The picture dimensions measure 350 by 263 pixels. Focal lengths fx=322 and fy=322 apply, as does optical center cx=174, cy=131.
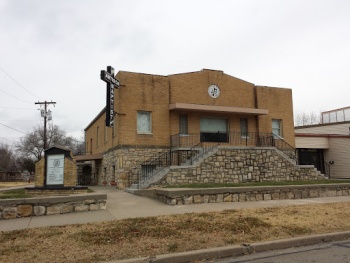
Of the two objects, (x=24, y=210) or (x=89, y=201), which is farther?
(x=89, y=201)

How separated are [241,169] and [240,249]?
1265 centimetres

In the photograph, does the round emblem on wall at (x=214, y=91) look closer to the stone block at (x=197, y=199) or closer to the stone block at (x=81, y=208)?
the stone block at (x=197, y=199)

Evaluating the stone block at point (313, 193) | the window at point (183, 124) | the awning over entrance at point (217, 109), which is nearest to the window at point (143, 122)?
the awning over entrance at point (217, 109)

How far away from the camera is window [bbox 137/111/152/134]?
1978cm

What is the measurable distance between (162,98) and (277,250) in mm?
14796

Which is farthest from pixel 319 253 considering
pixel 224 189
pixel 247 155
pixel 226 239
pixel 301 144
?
pixel 301 144

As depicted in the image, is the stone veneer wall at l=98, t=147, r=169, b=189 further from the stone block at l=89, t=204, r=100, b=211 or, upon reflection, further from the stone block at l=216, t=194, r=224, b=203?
the stone block at l=89, t=204, r=100, b=211

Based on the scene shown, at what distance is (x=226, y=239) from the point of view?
6738 millimetres

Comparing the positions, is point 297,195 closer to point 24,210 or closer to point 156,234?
point 156,234

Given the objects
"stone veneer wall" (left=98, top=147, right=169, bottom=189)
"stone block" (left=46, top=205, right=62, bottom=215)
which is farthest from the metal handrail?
"stone block" (left=46, top=205, right=62, bottom=215)

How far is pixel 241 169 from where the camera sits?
18.6 meters

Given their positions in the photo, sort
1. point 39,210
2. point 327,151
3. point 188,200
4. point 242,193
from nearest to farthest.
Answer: point 39,210 → point 188,200 → point 242,193 → point 327,151

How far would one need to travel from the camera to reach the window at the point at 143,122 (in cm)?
1978

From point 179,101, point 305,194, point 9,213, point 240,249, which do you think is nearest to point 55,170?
point 9,213
